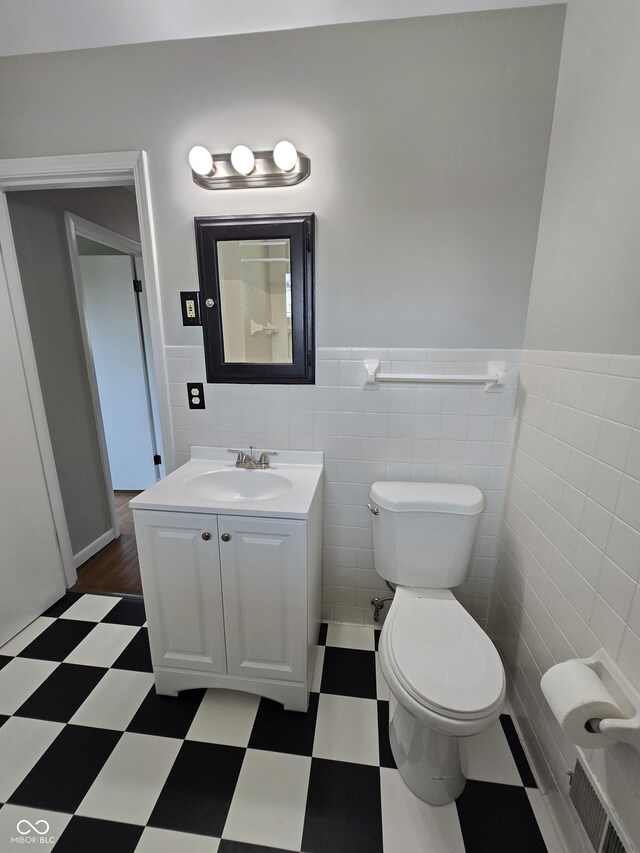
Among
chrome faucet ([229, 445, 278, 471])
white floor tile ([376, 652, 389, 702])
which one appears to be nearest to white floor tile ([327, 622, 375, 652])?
white floor tile ([376, 652, 389, 702])

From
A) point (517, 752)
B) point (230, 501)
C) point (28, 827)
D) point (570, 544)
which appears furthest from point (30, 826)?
point (570, 544)

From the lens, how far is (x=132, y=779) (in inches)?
43.5

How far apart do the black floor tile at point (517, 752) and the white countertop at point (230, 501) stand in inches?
42.4

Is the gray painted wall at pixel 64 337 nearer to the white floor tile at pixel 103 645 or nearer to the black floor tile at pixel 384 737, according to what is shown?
the white floor tile at pixel 103 645

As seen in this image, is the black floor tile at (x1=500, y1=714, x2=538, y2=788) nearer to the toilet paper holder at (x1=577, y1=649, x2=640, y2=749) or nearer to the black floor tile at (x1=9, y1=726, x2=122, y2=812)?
the toilet paper holder at (x1=577, y1=649, x2=640, y2=749)

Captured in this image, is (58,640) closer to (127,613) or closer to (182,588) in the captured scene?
(127,613)

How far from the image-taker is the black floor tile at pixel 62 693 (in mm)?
1302

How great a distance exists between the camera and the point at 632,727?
2.27 ft

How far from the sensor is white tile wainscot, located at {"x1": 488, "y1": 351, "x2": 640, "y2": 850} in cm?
79

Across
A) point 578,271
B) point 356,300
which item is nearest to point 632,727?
point 578,271

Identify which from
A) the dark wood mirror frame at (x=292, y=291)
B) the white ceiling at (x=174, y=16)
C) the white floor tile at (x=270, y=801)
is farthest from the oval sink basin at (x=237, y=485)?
the white ceiling at (x=174, y=16)

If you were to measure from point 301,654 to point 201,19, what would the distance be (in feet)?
7.30

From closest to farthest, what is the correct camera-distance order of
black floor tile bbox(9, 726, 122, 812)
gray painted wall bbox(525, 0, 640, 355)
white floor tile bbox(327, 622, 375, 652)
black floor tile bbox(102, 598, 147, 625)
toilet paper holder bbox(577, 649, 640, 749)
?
toilet paper holder bbox(577, 649, 640, 749)
gray painted wall bbox(525, 0, 640, 355)
black floor tile bbox(9, 726, 122, 812)
white floor tile bbox(327, 622, 375, 652)
black floor tile bbox(102, 598, 147, 625)

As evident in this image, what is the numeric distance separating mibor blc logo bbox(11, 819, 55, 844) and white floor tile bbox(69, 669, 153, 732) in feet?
0.88
